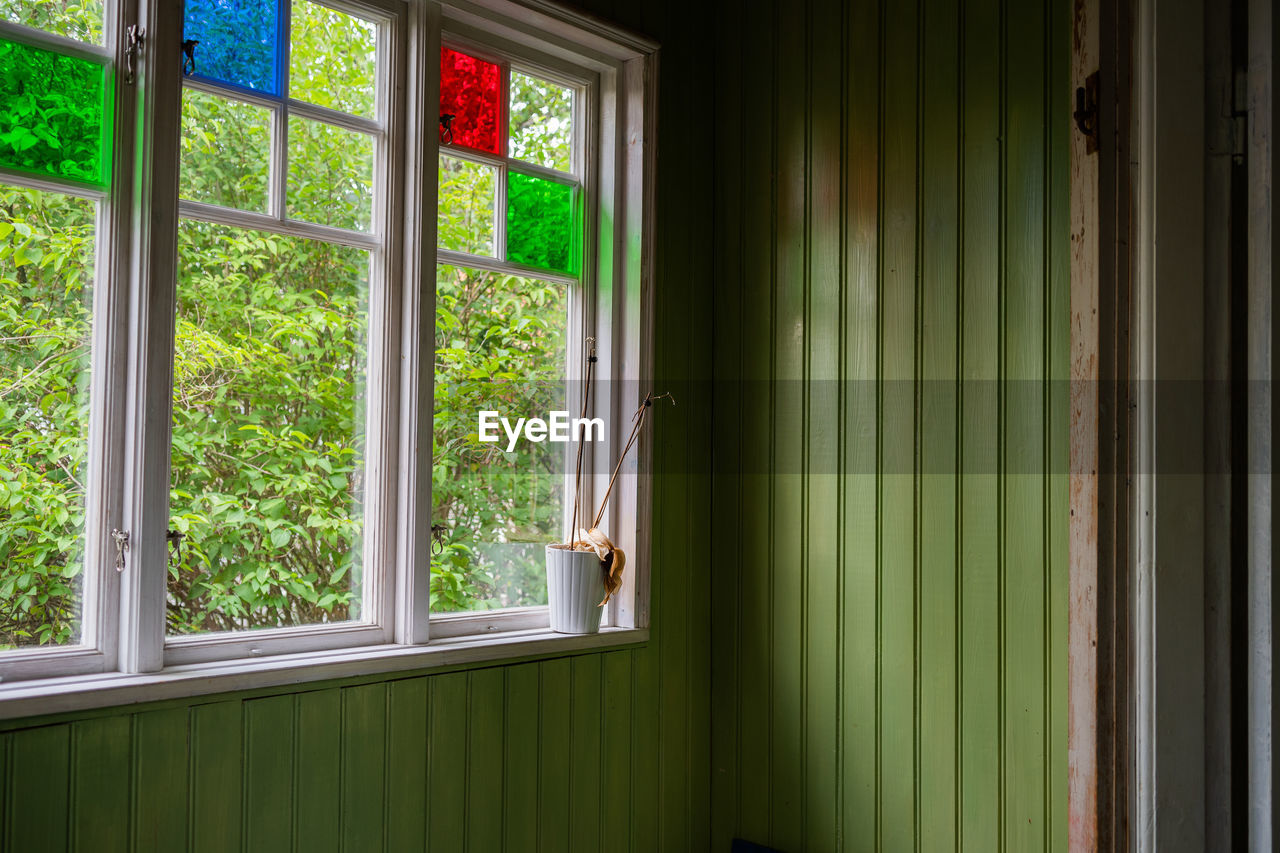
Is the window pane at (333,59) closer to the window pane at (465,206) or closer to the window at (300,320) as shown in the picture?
the window at (300,320)

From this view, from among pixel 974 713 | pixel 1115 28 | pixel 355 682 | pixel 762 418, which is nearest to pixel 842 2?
pixel 1115 28

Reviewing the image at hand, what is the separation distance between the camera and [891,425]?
2.24 m

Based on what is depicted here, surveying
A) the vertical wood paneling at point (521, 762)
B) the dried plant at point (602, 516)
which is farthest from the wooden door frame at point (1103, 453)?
the vertical wood paneling at point (521, 762)

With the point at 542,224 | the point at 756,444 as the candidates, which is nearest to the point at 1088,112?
the point at 756,444

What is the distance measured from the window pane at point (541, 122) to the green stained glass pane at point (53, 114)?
937 millimetres

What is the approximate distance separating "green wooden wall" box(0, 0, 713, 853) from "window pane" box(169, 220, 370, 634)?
0.75ft

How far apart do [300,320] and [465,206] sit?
51 cm

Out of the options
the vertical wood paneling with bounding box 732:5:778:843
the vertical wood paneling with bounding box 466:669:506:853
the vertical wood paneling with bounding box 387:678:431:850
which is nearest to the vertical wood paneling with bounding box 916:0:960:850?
the vertical wood paneling with bounding box 732:5:778:843

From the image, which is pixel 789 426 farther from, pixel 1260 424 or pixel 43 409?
pixel 43 409

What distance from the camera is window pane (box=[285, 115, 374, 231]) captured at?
2000 millimetres

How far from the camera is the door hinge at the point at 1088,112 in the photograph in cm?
176

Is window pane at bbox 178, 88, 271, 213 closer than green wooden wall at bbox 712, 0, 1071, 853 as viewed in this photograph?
Yes
